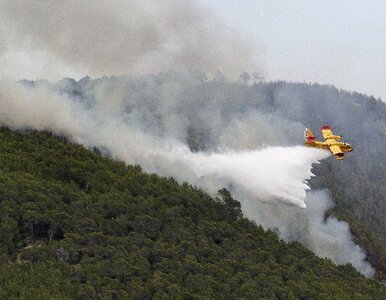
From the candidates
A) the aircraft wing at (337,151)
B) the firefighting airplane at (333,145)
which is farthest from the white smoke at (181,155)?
the aircraft wing at (337,151)

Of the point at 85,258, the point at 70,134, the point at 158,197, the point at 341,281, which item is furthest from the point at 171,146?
the point at 85,258

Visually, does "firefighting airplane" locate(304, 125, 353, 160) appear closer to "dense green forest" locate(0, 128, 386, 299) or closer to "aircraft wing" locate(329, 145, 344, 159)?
"aircraft wing" locate(329, 145, 344, 159)

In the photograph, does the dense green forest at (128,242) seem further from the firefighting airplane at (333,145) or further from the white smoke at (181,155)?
the firefighting airplane at (333,145)

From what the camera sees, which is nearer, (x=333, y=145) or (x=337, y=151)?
(x=337, y=151)

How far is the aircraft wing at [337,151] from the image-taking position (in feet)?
305

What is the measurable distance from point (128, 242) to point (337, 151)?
100 feet

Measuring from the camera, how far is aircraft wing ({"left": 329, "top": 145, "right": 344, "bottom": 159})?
93.1m

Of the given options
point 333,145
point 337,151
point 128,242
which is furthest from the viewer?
point 333,145

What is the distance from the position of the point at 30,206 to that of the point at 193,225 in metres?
23.7

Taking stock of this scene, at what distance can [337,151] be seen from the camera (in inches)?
3693

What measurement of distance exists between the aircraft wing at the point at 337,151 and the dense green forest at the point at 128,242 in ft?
49.3

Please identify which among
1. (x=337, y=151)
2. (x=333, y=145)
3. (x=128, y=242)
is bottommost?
(x=128, y=242)

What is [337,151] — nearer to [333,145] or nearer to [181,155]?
[333,145]

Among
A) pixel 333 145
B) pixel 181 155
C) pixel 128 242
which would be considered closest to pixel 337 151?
pixel 333 145
